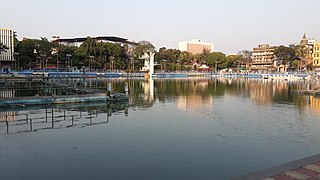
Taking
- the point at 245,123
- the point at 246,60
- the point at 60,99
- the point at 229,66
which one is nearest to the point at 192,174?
the point at 245,123

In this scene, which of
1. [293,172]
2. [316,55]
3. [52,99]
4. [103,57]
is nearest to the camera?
[293,172]

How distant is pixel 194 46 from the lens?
17738 centimetres

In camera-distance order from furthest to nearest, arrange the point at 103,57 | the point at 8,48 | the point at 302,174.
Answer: the point at 103,57
the point at 8,48
the point at 302,174

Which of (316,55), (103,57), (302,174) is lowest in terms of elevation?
(302,174)

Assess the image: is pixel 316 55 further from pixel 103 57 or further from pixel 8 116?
pixel 8 116

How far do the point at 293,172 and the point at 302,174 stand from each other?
0.19 metres

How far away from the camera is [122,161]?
Answer: 9.73 meters

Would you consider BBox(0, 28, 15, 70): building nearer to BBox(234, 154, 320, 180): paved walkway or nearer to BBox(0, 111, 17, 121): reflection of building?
BBox(0, 111, 17, 121): reflection of building

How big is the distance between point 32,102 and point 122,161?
15680 mm

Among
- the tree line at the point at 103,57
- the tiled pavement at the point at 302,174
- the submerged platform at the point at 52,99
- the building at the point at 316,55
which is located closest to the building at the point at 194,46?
the tree line at the point at 103,57

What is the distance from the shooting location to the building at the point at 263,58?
12461 cm

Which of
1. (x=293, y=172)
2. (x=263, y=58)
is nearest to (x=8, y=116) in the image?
(x=293, y=172)

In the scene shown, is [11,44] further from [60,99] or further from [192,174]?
[192,174]

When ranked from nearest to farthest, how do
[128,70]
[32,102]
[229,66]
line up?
[32,102] < [128,70] < [229,66]
